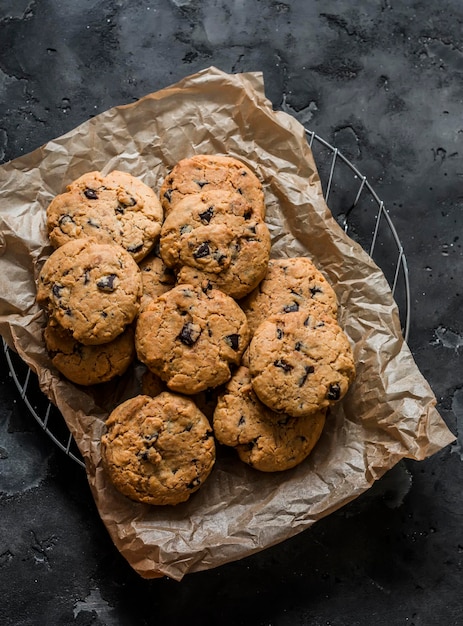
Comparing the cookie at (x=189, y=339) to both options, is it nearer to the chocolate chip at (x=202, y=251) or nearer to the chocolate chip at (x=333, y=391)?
the chocolate chip at (x=202, y=251)

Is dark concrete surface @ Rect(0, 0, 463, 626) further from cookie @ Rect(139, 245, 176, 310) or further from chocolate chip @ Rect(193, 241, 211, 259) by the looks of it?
chocolate chip @ Rect(193, 241, 211, 259)

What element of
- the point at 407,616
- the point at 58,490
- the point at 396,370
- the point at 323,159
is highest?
the point at 323,159

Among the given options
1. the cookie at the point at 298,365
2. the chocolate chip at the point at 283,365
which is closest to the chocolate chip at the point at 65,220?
the cookie at the point at 298,365

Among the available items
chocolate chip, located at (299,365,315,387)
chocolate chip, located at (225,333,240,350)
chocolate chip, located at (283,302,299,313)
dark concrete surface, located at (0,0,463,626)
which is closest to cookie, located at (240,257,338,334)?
chocolate chip, located at (283,302,299,313)

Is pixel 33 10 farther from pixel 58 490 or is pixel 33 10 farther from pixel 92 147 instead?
pixel 58 490

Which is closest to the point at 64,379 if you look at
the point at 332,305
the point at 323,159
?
the point at 332,305

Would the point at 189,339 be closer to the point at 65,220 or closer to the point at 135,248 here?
the point at 135,248
